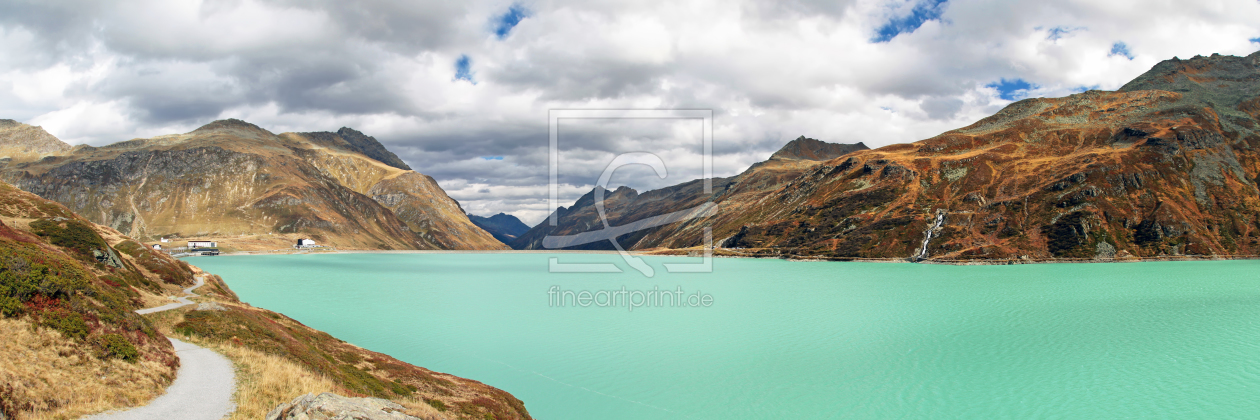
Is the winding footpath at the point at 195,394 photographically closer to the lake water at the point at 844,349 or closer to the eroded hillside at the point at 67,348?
the eroded hillside at the point at 67,348

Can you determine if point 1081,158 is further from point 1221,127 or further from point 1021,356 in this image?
point 1021,356

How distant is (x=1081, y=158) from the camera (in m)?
174

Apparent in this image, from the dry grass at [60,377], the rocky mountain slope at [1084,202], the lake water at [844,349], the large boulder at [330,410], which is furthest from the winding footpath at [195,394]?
the rocky mountain slope at [1084,202]

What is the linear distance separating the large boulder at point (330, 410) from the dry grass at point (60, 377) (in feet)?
20.1

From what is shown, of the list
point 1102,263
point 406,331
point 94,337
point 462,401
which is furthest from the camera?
point 1102,263

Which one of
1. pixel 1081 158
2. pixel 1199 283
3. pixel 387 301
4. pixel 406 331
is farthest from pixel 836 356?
pixel 1081 158

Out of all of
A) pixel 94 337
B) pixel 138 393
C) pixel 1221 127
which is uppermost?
pixel 1221 127

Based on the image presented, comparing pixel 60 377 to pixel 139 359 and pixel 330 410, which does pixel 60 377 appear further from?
pixel 330 410

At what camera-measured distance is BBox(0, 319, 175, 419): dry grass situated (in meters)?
15.2

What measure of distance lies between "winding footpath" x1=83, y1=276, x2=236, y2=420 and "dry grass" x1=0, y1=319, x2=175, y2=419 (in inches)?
19.7

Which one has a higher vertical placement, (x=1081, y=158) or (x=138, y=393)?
(x=1081, y=158)

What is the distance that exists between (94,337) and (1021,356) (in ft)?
166

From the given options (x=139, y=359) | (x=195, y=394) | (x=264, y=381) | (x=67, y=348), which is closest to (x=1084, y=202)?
(x=264, y=381)

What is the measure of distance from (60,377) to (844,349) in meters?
42.1
